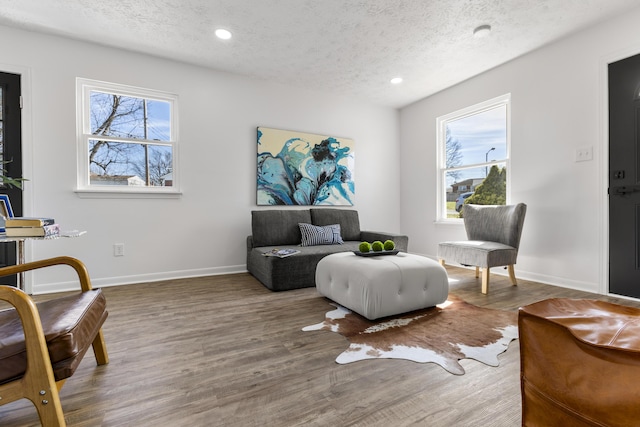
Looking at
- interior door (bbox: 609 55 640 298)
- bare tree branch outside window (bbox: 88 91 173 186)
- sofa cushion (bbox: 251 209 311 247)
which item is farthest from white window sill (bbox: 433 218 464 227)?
bare tree branch outside window (bbox: 88 91 173 186)

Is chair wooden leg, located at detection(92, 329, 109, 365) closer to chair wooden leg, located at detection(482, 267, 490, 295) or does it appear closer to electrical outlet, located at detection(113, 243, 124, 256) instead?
electrical outlet, located at detection(113, 243, 124, 256)

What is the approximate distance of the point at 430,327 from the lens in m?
2.00

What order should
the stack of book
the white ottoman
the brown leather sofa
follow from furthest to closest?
1. the white ottoman
2. the stack of book
3. the brown leather sofa

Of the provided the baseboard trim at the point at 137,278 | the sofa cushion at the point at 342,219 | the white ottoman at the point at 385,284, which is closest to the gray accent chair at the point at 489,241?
the white ottoman at the point at 385,284

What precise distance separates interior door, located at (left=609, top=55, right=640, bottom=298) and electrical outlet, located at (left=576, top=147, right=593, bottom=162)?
5.6 inches

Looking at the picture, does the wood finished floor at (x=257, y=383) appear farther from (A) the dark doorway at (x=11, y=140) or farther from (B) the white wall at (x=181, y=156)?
(A) the dark doorway at (x=11, y=140)

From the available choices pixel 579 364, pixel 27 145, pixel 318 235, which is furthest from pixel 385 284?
pixel 27 145

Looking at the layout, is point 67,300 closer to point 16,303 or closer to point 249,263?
point 16,303

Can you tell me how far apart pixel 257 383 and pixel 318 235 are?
236cm

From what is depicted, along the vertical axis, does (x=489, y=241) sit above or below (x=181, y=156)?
below

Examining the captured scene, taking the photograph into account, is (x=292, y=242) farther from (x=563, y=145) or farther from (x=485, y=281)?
(x=563, y=145)

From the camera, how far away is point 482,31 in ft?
9.21

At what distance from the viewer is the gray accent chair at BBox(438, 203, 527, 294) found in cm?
286

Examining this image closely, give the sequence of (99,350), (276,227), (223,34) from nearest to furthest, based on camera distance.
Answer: (99,350) < (223,34) < (276,227)
